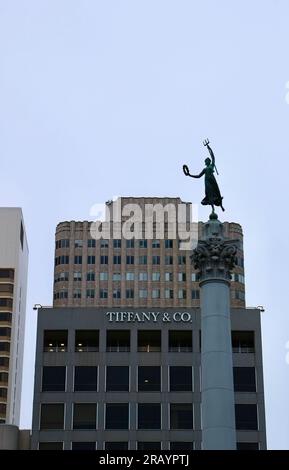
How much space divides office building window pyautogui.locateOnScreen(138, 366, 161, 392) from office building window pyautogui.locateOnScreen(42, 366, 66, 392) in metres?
8.40

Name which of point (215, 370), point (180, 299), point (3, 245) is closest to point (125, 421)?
point (215, 370)

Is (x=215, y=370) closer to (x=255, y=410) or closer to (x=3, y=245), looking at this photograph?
(x=255, y=410)

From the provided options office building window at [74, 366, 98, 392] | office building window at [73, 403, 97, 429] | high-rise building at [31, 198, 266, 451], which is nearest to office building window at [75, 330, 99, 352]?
high-rise building at [31, 198, 266, 451]

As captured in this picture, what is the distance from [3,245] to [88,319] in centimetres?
8821

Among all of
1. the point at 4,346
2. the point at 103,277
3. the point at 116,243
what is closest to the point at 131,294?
the point at 103,277

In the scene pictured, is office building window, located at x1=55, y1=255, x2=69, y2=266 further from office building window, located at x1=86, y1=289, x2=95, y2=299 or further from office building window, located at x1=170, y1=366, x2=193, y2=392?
office building window, located at x1=170, y1=366, x2=193, y2=392

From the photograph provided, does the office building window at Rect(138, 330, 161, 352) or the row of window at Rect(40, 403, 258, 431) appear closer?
the row of window at Rect(40, 403, 258, 431)

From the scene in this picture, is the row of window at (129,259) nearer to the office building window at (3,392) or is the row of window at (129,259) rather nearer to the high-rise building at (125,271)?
the high-rise building at (125,271)

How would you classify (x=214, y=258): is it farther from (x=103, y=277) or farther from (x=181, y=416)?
(x=103, y=277)

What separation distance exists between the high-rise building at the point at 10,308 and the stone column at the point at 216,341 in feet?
421

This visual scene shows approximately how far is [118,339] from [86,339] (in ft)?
11.9

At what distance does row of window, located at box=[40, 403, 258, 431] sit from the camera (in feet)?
303

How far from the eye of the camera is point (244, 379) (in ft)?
310
